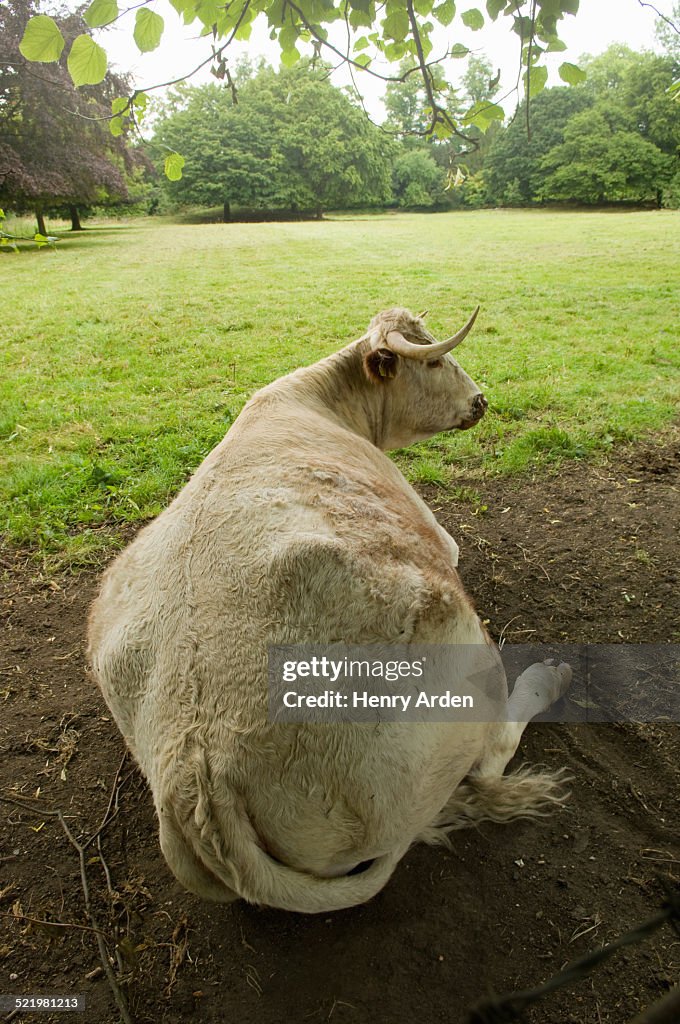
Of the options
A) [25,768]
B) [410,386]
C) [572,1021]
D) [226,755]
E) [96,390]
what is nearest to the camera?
[226,755]

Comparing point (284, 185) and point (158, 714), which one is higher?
point (284, 185)

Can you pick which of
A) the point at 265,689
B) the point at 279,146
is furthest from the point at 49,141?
the point at 265,689

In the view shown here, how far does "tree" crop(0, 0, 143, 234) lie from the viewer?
59.5ft

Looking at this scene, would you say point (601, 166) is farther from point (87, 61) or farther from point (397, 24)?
point (87, 61)

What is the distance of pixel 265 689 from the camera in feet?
6.39

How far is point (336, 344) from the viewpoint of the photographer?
10.1 metres

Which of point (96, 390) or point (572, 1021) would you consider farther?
point (96, 390)

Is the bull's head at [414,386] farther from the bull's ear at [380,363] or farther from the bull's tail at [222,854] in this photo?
the bull's tail at [222,854]

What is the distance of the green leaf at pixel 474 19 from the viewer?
12.4 feet

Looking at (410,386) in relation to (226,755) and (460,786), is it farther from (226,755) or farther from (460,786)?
(226,755)

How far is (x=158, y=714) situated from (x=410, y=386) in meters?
3.17

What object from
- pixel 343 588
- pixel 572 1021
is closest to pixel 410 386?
pixel 343 588

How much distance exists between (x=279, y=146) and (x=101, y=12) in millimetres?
23380

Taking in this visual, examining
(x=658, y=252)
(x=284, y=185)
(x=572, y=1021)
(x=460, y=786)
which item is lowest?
(x=572, y=1021)
